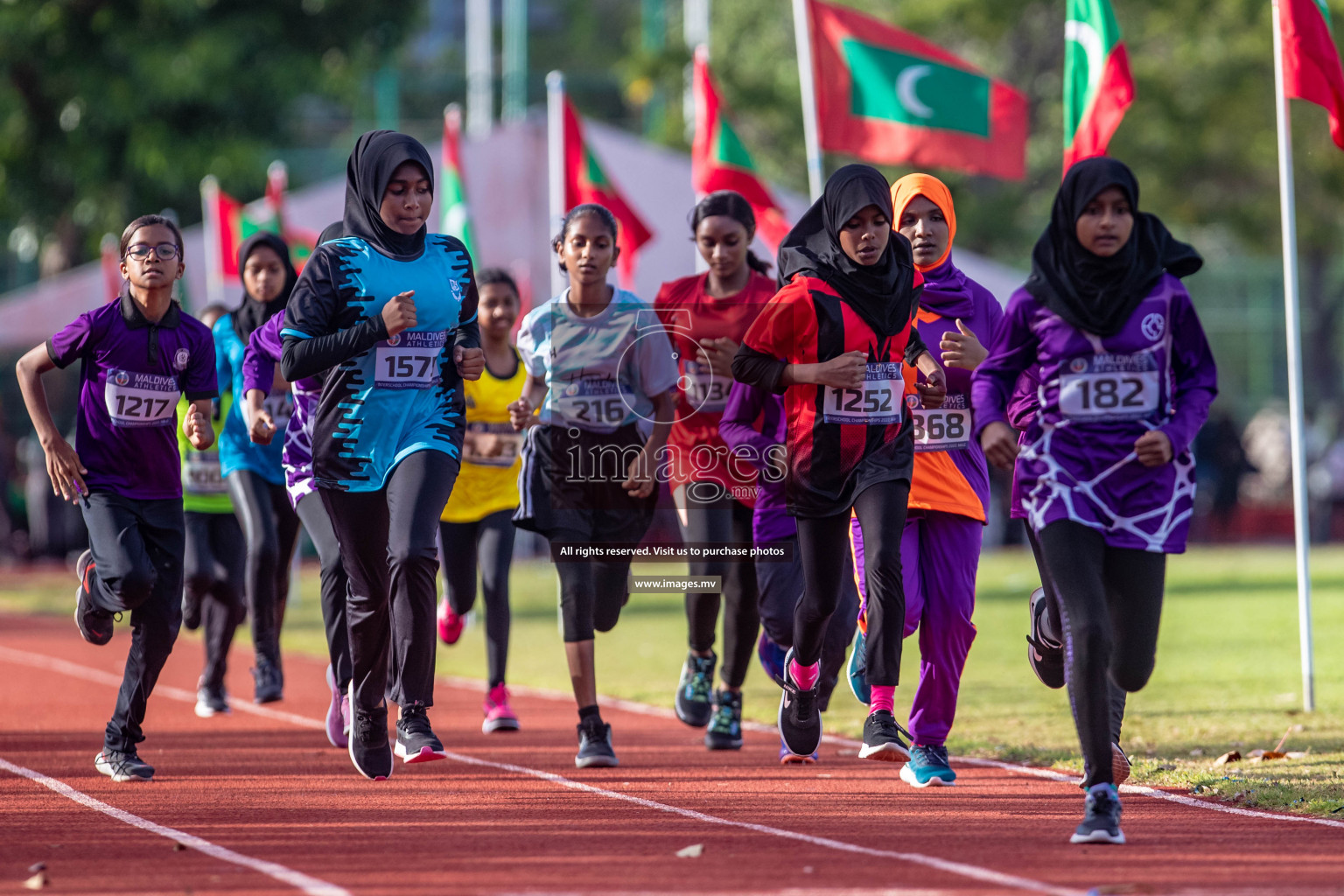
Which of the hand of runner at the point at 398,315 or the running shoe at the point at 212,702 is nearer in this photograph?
the hand of runner at the point at 398,315

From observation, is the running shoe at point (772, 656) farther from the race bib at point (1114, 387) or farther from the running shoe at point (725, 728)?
the race bib at point (1114, 387)

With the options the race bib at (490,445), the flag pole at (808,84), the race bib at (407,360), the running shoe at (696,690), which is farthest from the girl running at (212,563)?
the flag pole at (808,84)

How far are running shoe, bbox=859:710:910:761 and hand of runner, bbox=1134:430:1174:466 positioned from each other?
6.70 ft

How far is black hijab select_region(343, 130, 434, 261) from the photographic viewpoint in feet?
24.1

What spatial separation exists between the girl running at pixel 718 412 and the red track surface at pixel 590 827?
545 mm

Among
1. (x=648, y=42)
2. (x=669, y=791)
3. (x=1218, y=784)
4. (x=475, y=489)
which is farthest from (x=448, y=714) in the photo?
(x=648, y=42)

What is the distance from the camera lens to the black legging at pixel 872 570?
735 cm

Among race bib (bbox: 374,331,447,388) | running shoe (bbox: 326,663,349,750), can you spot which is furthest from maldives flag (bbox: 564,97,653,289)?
race bib (bbox: 374,331,447,388)

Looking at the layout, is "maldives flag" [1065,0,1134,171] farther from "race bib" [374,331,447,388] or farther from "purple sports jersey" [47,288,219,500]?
"purple sports jersey" [47,288,219,500]

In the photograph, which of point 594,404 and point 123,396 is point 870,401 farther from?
point 123,396

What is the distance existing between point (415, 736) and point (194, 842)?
1.49 metres

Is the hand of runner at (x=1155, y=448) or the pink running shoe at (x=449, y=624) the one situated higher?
the hand of runner at (x=1155, y=448)

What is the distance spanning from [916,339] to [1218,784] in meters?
2.23

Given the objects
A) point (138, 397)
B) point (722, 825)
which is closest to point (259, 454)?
point (138, 397)
